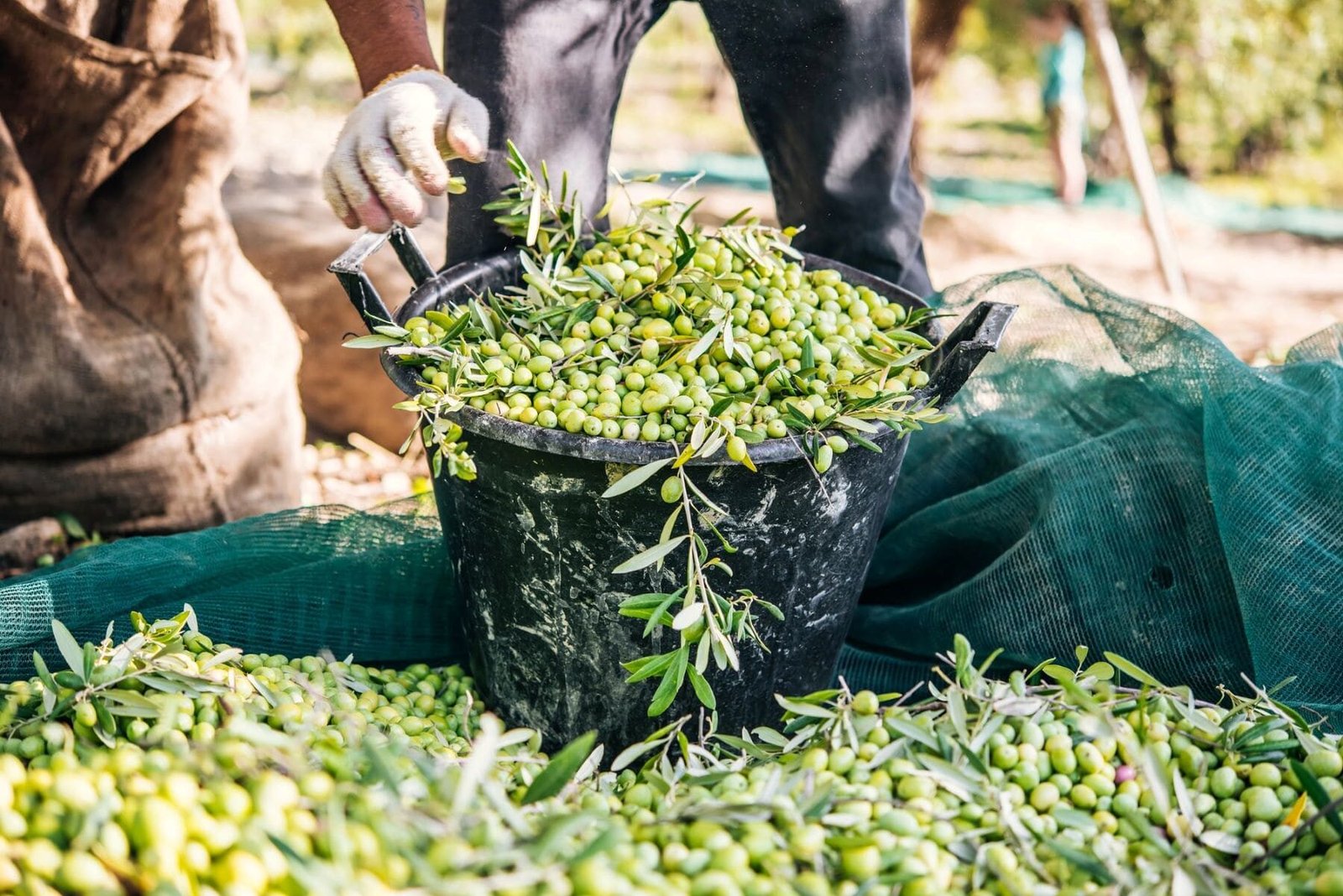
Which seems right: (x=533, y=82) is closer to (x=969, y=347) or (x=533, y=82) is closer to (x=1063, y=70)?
(x=969, y=347)

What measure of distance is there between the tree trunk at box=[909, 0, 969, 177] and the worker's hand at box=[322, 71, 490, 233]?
473 cm

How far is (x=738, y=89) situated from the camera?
247cm

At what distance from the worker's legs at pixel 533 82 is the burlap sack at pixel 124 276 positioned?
0.73 m

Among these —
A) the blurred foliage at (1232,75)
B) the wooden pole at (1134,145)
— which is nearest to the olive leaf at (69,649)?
the wooden pole at (1134,145)

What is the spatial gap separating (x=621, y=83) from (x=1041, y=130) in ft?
41.9

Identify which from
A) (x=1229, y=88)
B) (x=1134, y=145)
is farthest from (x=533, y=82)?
(x=1229, y=88)

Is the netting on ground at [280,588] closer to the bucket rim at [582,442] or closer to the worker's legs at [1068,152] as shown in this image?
the bucket rim at [582,442]

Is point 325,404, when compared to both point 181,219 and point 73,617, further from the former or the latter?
point 73,617

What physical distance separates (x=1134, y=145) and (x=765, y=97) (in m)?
4.46

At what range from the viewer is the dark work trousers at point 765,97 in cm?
220

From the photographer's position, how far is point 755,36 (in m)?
2.33

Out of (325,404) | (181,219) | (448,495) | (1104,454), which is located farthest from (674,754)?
(325,404)

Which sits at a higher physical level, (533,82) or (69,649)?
(533,82)

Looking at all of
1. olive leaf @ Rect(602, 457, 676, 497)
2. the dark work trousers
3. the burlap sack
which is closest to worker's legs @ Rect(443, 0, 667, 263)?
the dark work trousers
